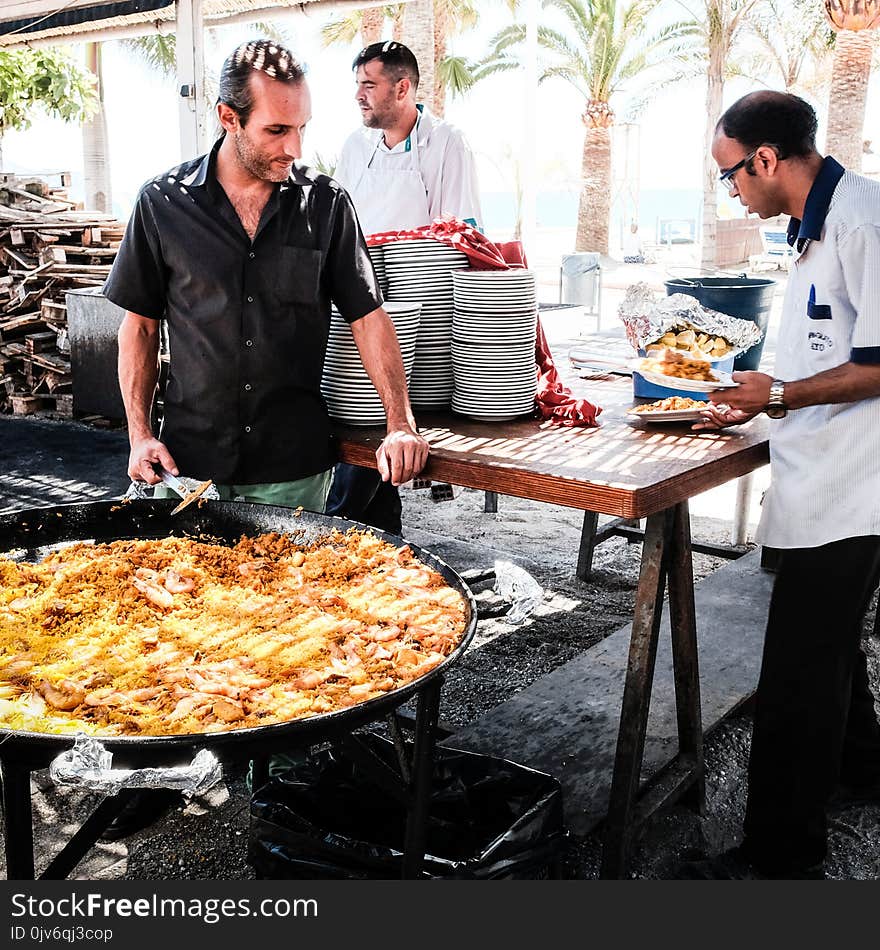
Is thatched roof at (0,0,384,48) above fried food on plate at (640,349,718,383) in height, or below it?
above

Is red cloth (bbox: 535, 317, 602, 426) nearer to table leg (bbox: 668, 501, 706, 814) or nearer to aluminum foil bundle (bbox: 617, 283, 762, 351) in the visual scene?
aluminum foil bundle (bbox: 617, 283, 762, 351)

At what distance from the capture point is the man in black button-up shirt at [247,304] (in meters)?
2.62

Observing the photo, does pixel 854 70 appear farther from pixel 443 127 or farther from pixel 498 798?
pixel 498 798

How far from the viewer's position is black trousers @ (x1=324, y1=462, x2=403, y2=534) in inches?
152

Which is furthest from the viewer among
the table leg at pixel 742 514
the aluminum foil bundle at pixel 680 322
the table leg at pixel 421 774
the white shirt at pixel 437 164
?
the table leg at pixel 742 514

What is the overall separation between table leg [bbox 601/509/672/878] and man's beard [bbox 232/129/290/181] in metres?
1.31

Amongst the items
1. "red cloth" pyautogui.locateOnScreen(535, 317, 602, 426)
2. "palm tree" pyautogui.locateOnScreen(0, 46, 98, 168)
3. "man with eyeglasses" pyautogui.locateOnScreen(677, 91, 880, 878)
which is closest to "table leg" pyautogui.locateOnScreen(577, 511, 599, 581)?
"red cloth" pyautogui.locateOnScreen(535, 317, 602, 426)

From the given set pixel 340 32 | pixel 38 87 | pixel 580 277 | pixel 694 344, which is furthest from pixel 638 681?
pixel 340 32

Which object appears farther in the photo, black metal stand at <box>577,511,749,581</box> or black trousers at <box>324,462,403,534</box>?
black metal stand at <box>577,511,749,581</box>

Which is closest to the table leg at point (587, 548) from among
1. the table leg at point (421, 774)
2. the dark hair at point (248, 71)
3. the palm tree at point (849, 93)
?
the dark hair at point (248, 71)

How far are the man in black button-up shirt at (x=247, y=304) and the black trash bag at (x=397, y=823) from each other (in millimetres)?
819

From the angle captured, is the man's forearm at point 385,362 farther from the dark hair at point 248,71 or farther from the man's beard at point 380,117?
the man's beard at point 380,117

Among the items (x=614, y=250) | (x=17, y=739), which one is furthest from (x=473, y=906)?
(x=614, y=250)

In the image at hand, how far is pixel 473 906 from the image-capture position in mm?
1852
